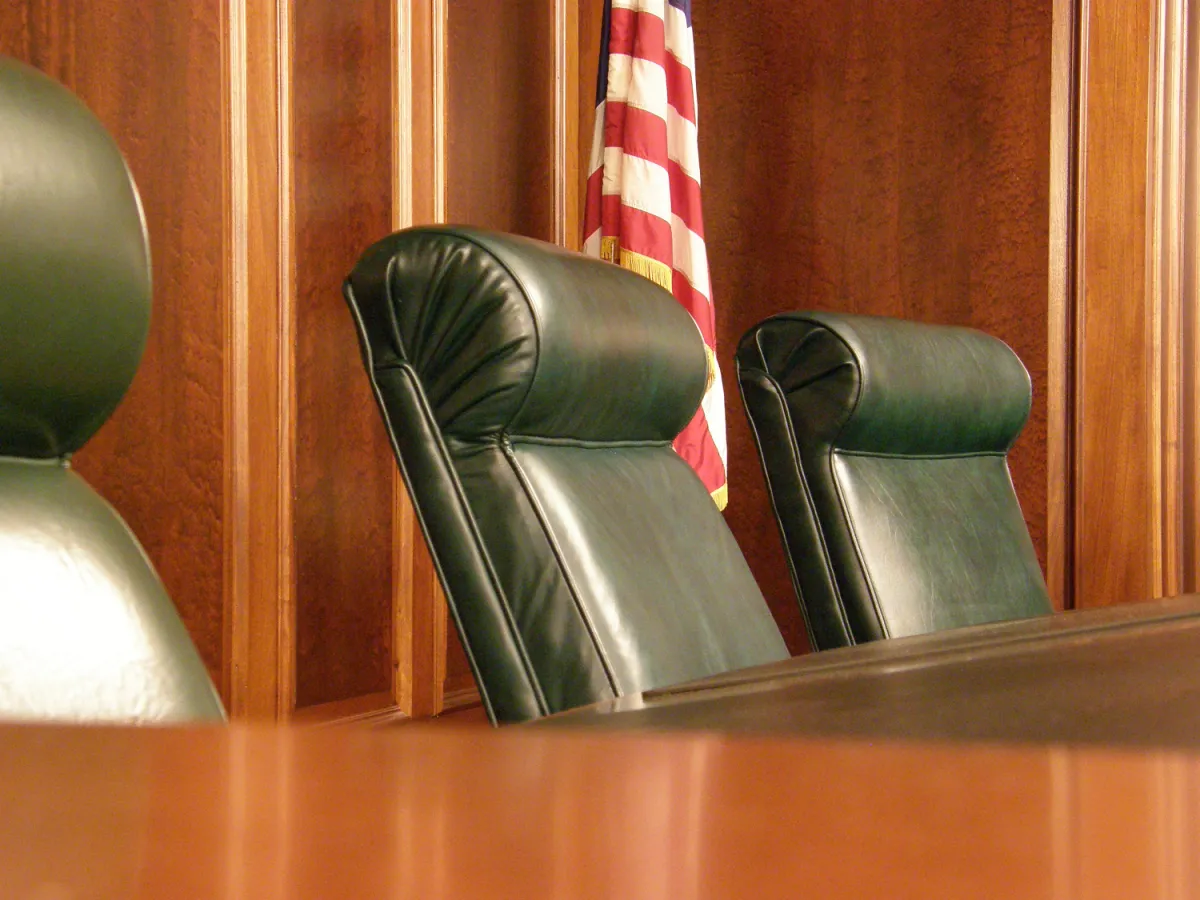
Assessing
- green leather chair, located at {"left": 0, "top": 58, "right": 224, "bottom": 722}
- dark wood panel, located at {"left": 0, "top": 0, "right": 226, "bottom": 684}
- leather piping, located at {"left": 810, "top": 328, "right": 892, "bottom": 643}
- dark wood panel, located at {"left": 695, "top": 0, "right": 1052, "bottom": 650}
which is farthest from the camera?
dark wood panel, located at {"left": 695, "top": 0, "right": 1052, "bottom": 650}

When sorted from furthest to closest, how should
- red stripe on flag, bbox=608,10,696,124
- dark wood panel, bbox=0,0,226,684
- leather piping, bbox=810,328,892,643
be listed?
red stripe on flag, bbox=608,10,696,124 → dark wood panel, bbox=0,0,226,684 → leather piping, bbox=810,328,892,643

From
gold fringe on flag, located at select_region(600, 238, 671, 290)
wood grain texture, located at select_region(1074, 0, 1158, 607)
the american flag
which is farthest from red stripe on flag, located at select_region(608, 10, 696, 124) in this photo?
wood grain texture, located at select_region(1074, 0, 1158, 607)

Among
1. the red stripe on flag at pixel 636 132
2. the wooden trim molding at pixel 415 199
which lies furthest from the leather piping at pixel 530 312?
the red stripe on flag at pixel 636 132

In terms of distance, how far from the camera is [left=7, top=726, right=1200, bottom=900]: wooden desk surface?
8 cm

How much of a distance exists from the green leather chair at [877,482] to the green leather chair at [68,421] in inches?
34.7

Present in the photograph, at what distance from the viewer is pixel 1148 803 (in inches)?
3.6

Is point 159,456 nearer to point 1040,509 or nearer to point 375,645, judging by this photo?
point 375,645

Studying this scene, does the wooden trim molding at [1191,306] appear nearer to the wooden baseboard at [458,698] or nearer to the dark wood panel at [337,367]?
the wooden baseboard at [458,698]

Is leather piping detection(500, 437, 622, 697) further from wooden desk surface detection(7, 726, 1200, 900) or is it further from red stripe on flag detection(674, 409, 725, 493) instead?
red stripe on flag detection(674, 409, 725, 493)

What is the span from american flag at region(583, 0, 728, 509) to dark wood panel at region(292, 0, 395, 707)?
0.53 meters

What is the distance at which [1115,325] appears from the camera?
2910mm

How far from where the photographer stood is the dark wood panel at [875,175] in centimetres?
298

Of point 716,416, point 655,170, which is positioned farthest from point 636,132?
point 716,416

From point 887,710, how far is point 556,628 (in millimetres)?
477
